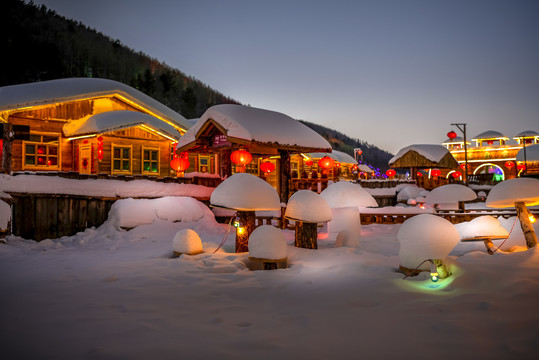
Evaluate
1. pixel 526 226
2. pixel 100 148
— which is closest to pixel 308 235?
pixel 526 226

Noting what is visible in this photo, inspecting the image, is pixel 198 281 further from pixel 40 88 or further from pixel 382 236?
pixel 40 88

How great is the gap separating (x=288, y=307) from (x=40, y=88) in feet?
54.8

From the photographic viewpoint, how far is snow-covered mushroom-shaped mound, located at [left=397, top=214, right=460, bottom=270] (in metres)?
5.09

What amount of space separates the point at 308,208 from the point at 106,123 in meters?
11.4

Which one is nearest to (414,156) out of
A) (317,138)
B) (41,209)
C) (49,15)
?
(317,138)

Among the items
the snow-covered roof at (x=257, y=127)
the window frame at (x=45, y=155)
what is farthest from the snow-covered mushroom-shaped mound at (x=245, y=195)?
the window frame at (x=45, y=155)

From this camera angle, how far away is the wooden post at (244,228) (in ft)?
26.8

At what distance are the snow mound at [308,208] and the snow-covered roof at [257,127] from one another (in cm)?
359

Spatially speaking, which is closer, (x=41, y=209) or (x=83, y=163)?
(x=41, y=209)

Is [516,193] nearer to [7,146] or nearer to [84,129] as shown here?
[7,146]

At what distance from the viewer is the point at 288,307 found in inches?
167

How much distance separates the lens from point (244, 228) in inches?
321

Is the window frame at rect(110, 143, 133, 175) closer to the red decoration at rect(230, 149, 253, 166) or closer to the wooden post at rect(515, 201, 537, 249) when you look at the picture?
the red decoration at rect(230, 149, 253, 166)

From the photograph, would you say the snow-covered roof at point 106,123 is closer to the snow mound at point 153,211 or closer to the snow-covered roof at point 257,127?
the snow-covered roof at point 257,127
